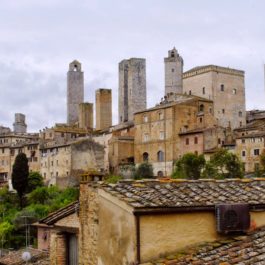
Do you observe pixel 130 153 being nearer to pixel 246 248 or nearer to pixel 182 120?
pixel 182 120

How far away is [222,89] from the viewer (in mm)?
92625

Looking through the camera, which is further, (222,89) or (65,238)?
(222,89)

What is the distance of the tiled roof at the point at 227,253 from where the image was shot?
291 inches

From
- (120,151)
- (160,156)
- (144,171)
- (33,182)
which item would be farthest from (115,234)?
(120,151)

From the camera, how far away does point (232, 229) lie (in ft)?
26.5

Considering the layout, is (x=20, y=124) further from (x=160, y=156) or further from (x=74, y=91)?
(x=160, y=156)

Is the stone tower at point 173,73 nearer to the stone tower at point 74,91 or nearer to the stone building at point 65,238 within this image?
the stone tower at point 74,91

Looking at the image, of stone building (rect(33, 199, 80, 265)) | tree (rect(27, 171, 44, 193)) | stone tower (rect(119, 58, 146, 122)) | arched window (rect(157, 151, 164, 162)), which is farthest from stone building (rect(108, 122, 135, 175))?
stone building (rect(33, 199, 80, 265))

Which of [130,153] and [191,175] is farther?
[130,153]

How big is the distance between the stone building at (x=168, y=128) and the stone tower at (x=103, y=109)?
1485cm

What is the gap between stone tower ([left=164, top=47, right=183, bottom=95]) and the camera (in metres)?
95.5

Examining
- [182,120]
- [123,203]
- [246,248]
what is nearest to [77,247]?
[123,203]

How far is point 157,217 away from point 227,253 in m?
0.92

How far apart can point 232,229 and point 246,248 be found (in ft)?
1.37
